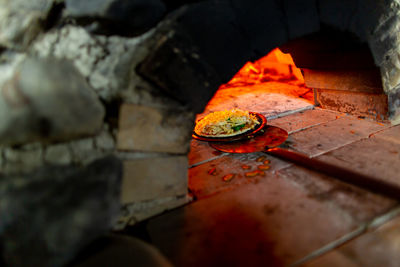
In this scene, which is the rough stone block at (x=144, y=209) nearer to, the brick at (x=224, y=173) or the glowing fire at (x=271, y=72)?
the brick at (x=224, y=173)

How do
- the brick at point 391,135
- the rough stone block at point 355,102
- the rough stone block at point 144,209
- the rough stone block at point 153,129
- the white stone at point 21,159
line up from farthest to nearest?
the rough stone block at point 355,102, the brick at point 391,135, the rough stone block at point 144,209, the rough stone block at point 153,129, the white stone at point 21,159

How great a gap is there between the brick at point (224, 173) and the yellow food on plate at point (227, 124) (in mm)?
310

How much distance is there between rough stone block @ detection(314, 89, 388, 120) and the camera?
2814 mm

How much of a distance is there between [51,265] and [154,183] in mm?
688

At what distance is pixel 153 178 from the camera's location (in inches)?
62.8

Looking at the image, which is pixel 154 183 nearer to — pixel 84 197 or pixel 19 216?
pixel 84 197

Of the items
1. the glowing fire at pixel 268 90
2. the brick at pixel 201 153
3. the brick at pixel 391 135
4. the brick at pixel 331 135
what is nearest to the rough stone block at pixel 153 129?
the brick at pixel 201 153

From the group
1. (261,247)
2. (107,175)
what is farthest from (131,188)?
(261,247)

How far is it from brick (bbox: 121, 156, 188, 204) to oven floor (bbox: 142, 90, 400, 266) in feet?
0.59

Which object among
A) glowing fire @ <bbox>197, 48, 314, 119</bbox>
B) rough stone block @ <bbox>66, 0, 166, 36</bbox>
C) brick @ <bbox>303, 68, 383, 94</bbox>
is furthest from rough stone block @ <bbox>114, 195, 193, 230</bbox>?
brick @ <bbox>303, 68, 383, 94</bbox>

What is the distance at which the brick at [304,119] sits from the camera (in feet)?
9.98

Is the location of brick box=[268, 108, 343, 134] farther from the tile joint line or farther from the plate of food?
the tile joint line

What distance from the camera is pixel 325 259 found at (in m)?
1.25

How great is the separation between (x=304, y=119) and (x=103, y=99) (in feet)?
8.86
